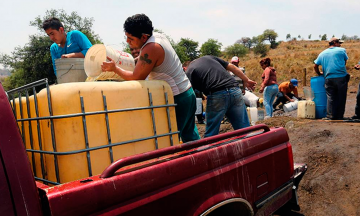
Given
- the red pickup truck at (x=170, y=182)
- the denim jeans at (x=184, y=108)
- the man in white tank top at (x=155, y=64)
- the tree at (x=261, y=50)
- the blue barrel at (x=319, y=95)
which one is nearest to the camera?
the red pickup truck at (x=170, y=182)

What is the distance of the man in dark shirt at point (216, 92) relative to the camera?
370cm

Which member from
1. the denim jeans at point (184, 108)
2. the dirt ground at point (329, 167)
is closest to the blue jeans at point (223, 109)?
the denim jeans at point (184, 108)

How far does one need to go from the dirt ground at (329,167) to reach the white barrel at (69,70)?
271 cm

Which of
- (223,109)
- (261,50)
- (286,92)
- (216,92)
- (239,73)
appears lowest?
(286,92)

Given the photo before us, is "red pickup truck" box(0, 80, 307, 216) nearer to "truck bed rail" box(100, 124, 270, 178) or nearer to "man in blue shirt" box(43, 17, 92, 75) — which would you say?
"truck bed rail" box(100, 124, 270, 178)

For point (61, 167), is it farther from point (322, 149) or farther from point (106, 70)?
point (322, 149)

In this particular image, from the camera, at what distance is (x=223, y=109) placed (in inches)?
146

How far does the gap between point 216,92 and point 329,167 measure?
2.43 m

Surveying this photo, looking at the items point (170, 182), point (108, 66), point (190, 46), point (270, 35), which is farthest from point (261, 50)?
point (170, 182)

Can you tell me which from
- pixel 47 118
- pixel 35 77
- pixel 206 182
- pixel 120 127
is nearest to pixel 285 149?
pixel 206 182

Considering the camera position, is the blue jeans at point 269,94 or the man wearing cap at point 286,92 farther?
the man wearing cap at point 286,92

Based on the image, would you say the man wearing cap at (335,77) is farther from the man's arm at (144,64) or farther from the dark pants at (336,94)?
the man's arm at (144,64)

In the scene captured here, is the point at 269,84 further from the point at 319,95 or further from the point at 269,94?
the point at 319,95

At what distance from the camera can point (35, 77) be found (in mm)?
30891
